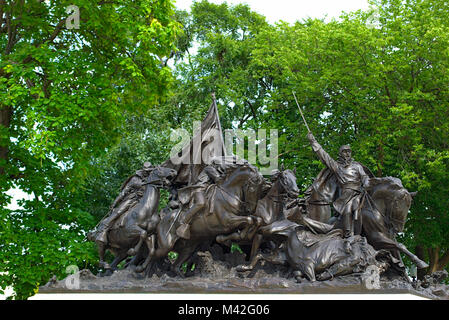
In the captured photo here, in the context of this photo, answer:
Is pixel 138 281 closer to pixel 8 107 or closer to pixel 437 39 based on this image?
pixel 8 107

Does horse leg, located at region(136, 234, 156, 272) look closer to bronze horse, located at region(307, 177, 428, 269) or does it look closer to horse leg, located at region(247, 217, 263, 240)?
horse leg, located at region(247, 217, 263, 240)

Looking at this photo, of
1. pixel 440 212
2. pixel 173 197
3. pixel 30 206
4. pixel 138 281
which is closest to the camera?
pixel 138 281

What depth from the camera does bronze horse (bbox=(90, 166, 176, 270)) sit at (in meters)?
11.7

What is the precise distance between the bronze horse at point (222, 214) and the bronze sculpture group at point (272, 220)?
0.8 inches

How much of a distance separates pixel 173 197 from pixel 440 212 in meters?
11.4

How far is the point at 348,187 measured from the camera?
38.3 feet

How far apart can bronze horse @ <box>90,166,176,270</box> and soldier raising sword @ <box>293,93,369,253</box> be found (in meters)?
3.47

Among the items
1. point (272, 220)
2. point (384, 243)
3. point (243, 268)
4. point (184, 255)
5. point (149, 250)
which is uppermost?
point (272, 220)

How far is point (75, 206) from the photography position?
61.4 feet

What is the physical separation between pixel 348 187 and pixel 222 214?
8.98 ft

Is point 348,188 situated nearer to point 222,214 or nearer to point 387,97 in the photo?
point 222,214

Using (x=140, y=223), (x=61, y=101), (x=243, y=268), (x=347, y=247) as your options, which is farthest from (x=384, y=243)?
(x=61, y=101)

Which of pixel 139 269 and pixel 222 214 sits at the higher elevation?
pixel 222 214

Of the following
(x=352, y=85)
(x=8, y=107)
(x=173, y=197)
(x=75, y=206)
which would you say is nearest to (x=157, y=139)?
(x=75, y=206)
